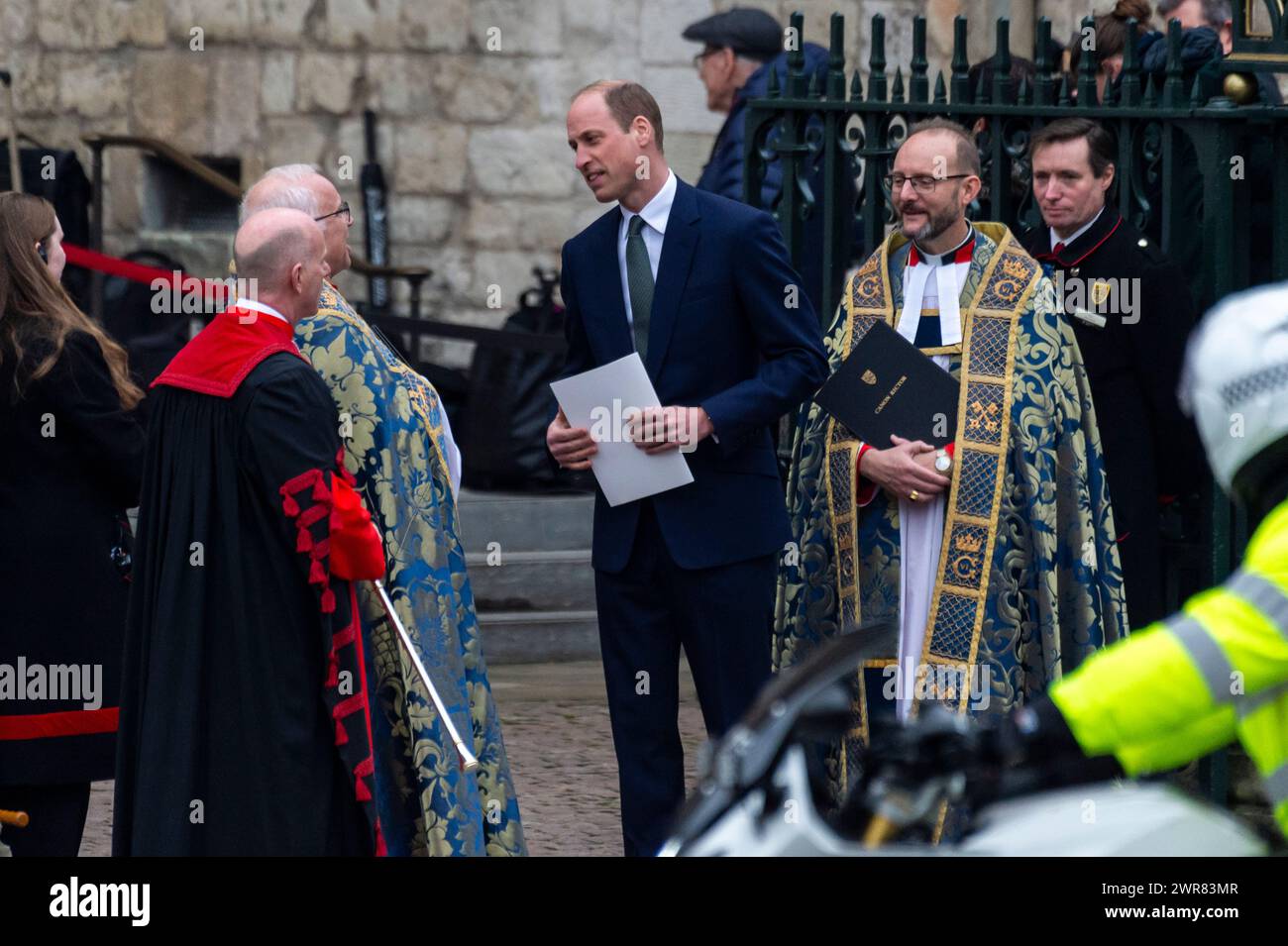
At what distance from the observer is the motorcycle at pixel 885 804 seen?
2549 mm

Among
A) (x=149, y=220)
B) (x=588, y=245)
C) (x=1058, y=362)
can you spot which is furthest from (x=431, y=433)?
(x=149, y=220)

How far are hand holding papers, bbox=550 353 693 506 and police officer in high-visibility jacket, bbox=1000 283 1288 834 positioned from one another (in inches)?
99.3

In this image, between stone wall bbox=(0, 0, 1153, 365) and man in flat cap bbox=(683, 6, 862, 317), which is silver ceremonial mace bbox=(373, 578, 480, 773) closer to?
man in flat cap bbox=(683, 6, 862, 317)

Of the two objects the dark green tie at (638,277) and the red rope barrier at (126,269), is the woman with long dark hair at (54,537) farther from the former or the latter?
the red rope barrier at (126,269)

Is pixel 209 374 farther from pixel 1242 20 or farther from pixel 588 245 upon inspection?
pixel 1242 20

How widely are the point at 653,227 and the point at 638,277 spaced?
13 centimetres

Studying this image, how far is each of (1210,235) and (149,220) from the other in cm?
677

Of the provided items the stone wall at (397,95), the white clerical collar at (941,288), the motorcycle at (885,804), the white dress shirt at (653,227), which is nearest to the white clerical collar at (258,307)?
the white dress shirt at (653,227)

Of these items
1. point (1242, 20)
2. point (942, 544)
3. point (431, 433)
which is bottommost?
point (942, 544)

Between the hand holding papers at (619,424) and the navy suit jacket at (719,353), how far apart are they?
6 cm

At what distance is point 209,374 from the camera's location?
4.62 meters

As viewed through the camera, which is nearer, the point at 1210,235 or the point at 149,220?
the point at 1210,235

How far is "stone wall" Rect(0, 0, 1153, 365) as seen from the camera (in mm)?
11406
